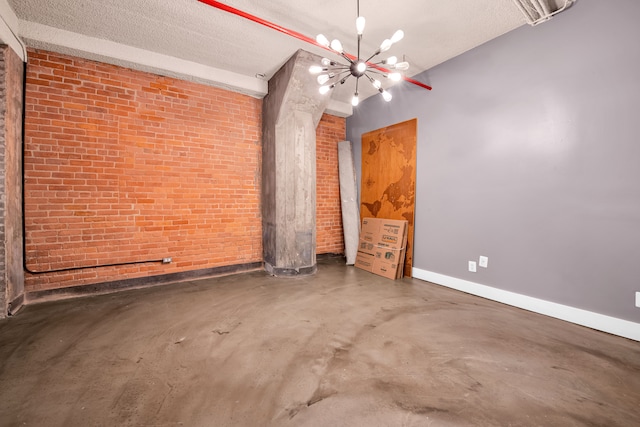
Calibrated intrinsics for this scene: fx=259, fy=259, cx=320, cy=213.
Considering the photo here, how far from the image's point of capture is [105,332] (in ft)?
7.55

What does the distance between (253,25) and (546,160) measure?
11.3 feet

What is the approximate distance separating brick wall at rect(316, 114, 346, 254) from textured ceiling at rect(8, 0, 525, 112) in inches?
70.7

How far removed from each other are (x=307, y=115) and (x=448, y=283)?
10.3 ft

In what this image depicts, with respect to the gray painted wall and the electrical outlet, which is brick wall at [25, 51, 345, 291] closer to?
the gray painted wall

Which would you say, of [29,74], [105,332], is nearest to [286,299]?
[105,332]

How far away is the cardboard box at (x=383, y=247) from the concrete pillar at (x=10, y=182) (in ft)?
14.0

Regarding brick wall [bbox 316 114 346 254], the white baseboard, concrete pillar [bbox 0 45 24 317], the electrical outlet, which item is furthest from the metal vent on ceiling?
concrete pillar [bbox 0 45 24 317]

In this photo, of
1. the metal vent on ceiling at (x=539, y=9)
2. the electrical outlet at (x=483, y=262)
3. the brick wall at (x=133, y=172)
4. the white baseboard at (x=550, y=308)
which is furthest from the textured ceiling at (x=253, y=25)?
the white baseboard at (x=550, y=308)

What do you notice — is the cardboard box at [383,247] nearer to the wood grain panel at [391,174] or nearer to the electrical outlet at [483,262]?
the wood grain panel at [391,174]

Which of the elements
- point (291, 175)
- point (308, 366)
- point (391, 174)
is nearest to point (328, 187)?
point (391, 174)

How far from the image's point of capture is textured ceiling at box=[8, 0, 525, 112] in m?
2.57

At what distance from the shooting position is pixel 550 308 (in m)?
2.65

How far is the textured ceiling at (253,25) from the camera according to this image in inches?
101

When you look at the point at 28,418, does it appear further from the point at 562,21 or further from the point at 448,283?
the point at 562,21
